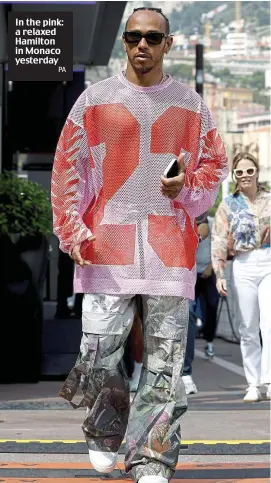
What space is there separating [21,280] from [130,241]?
16.9 feet

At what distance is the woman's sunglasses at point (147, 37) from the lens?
5004mm

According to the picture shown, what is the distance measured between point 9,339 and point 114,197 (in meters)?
5.28

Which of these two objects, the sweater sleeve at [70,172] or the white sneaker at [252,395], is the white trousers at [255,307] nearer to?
the white sneaker at [252,395]

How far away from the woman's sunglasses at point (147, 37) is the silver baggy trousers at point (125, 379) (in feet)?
3.43


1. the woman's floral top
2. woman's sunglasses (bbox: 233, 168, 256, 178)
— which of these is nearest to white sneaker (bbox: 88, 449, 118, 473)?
the woman's floral top

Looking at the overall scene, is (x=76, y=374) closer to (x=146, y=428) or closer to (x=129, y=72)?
(x=146, y=428)

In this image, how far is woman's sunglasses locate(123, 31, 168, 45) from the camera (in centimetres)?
500

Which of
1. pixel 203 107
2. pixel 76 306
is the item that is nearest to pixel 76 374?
pixel 203 107

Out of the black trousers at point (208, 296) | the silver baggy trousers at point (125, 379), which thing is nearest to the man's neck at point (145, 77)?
the silver baggy trousers at point (125, 379)

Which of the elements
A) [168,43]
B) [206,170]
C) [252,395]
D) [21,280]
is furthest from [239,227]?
[168,43]

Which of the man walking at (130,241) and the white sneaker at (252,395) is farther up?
the man walking at (130,241)

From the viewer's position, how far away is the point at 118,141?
504 centimetres

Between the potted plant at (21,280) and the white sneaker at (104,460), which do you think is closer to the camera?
the white sneaker at (104,460)

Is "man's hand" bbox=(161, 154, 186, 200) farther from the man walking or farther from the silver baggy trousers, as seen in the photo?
the silver baggy trousers
